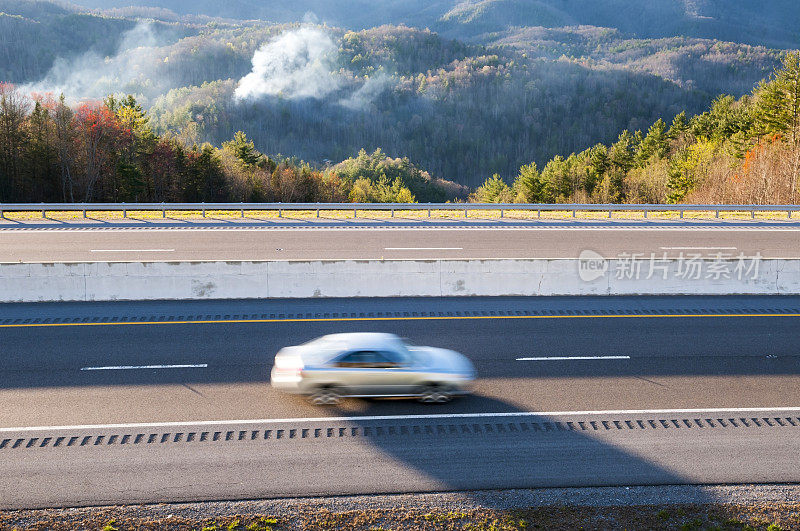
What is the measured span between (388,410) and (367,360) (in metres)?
0.81

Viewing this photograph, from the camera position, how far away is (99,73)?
183m

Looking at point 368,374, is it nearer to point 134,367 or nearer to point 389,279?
point 134,367

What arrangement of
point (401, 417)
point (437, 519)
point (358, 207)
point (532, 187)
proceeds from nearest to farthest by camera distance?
point (437, 519) < point (401, 417) < point (358, 207) < point (532, 187)

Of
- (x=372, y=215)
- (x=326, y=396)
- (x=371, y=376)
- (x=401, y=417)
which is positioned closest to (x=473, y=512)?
(x=401, y=417)

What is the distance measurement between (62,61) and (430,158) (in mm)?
107932

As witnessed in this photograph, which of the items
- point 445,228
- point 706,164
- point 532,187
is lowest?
point 445,228

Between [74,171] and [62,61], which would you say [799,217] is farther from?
[62,61]

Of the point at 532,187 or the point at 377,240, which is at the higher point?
the point at 532,187

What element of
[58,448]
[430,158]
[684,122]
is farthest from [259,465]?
[430,158]

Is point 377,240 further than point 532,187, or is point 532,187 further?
point 532,187

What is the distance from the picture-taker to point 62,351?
470 inches

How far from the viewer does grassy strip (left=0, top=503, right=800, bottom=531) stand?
703 cm

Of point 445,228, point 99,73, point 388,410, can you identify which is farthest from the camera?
point 99,73

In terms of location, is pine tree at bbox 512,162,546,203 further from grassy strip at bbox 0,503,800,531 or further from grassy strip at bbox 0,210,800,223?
grassy strip at bbox 0,503,800,531
